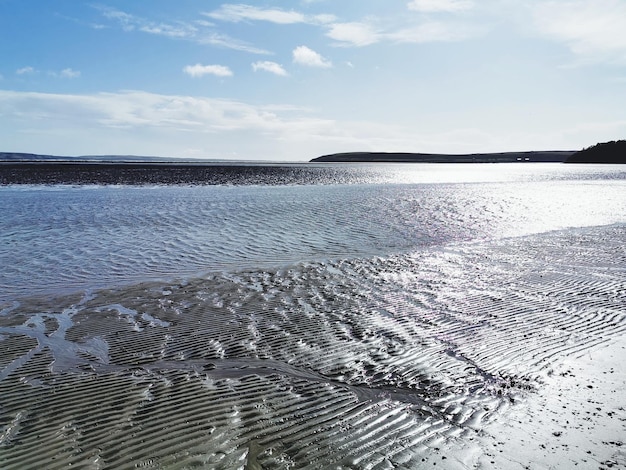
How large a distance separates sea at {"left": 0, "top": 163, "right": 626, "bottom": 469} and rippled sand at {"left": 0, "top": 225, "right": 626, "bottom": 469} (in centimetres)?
4

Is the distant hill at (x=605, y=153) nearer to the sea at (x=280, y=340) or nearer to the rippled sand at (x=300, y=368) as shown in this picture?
the sea at (x=280, y=340)

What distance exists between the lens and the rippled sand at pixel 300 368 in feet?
18.8

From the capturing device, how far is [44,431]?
6.12 m

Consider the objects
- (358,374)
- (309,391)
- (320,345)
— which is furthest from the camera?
(320,345)

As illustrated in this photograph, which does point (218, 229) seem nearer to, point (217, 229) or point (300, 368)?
point (217, 229)

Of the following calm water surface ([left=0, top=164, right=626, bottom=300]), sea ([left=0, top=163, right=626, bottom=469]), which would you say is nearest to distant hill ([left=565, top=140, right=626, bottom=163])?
calm water surface ([left=0, top=164, right=626, bottom=300])

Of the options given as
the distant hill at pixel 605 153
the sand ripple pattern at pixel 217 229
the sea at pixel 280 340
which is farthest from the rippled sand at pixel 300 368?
the distant hill at pixel 605 153

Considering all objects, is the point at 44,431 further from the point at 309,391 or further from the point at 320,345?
the point at 320,345

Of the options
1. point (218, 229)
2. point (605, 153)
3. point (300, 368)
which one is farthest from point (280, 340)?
point (605, 153)

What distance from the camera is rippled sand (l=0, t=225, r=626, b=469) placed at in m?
5.72

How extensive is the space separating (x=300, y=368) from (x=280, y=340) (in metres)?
1.46

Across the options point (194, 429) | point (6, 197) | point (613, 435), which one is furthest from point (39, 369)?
point (6, 197)

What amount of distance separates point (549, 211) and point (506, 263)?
18876 millimetres

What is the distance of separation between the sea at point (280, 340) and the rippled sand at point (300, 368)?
0.13 ft
